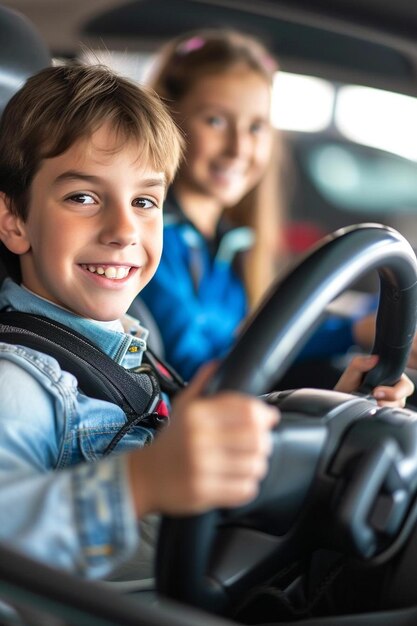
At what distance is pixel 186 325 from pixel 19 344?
94cm

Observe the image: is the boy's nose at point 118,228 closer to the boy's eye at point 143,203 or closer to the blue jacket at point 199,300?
the boy's eye at point 143,203

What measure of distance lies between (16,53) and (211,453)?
2.52 feet

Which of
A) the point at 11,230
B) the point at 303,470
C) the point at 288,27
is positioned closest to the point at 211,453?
the point at 303,470

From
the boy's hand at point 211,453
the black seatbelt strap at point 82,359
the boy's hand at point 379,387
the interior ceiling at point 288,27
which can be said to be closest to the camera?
the boy's hand at point 211,453

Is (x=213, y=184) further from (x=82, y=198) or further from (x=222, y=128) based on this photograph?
(x=82, y=198)

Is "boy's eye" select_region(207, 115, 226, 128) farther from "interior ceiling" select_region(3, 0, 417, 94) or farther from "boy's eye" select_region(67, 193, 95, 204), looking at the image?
"boy's eye" select_region(67, 193, 95, 204)

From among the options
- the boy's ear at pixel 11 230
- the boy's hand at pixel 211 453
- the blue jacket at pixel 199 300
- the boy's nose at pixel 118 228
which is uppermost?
the boy's nose at pixel 118 228

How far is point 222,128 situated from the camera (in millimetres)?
2020

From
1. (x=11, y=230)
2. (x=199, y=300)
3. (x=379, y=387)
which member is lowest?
(x=199, y=300)

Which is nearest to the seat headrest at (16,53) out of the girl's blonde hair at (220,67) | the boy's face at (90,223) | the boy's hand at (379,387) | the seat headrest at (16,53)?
the seat headrest at (16,53)

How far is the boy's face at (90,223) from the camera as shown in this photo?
0.98 m

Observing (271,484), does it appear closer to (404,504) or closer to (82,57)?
(404,504)

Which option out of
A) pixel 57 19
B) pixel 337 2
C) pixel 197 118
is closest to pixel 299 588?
pixel 337 2

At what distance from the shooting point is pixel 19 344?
91cm
